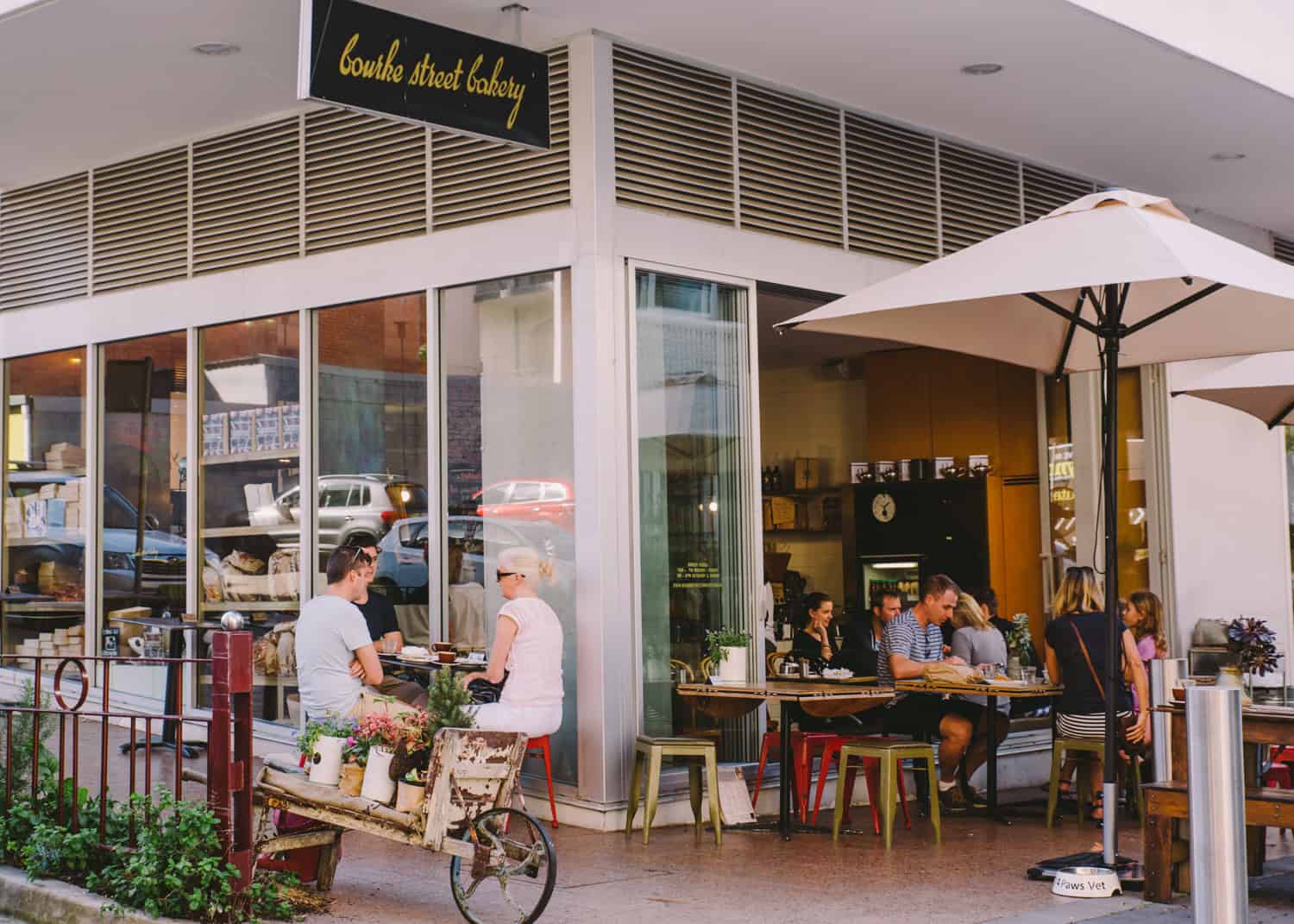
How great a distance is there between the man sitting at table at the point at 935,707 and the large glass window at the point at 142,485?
5033mm

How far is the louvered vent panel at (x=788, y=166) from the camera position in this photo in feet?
29.3

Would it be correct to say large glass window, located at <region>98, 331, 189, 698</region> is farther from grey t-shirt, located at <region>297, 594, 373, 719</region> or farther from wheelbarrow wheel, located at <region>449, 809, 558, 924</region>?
wheelbarrow wheel, located at <region>449, 809, 558, 924</region>

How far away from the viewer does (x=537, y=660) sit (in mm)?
7504

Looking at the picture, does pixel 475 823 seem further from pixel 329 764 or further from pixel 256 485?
pixel 256 485

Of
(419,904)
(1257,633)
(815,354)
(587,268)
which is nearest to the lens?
(419,904)

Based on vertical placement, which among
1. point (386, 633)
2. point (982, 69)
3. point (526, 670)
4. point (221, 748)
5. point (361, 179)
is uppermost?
point (982, 69)

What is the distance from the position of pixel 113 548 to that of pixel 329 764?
5.69m

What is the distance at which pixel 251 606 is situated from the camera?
1008 cm

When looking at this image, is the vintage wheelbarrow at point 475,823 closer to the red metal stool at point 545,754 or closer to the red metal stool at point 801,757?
the red metal stool at point 545,754

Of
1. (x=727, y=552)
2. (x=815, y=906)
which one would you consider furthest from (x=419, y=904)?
(x=727, y=552)

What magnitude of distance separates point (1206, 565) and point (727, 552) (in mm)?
5379

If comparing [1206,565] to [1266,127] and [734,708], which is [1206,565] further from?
[734,708]

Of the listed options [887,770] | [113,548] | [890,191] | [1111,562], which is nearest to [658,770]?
[887,770]

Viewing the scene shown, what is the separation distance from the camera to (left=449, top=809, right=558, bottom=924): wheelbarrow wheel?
5.59 m
